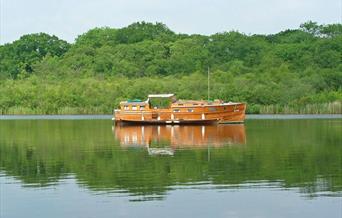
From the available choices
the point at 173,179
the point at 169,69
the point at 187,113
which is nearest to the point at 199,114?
the point at 187,113

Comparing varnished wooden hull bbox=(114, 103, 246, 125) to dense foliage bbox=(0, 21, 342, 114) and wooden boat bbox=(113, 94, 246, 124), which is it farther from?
dense foliage bbox=(0, 21, 342, 114)

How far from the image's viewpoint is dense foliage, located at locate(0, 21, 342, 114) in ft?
246

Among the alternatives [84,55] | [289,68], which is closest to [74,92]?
[84,55]

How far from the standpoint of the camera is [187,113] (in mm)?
50469

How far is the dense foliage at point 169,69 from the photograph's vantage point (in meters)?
75.0

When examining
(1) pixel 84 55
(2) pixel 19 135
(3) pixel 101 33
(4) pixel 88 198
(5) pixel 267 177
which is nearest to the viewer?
(4) pixel 88 198

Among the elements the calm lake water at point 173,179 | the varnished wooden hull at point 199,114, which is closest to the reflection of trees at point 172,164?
the calm lake water at point 173,179

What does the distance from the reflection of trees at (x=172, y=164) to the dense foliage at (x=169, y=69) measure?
37.3 m

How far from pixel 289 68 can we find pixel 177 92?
20.4 meters

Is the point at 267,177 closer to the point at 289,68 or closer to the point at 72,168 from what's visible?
the point at 72,168

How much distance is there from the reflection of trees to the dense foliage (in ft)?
122

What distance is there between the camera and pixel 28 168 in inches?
840

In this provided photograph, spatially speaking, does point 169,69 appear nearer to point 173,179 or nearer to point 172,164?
point 172,164

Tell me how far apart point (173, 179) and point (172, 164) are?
335 cm
